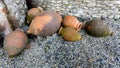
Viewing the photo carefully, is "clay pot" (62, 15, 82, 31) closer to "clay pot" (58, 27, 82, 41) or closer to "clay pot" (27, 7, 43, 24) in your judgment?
"clay pot" (58, 27, 82, 41)

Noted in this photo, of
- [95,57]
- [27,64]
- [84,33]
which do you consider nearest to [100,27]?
[84,33]

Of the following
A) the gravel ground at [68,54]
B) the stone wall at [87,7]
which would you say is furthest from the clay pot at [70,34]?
the stone wall at [87,7]

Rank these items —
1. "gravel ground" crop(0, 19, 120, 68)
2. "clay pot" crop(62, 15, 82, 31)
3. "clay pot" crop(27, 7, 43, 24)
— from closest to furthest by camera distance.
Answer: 1. "gravel ground" crop(0, 19, 120, 68)
2. "clay pot" crop(62, 15, 82, 31)
3. "clay pot" crop(27, 7, 43, 24)

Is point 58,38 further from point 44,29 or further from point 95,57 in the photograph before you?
point 95,57

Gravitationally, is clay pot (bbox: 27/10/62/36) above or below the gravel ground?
above

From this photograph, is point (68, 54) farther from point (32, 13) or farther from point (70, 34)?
point (32, 13)

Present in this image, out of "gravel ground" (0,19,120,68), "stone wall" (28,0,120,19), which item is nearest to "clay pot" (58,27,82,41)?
"gravel ground" (0,19,120,68)
